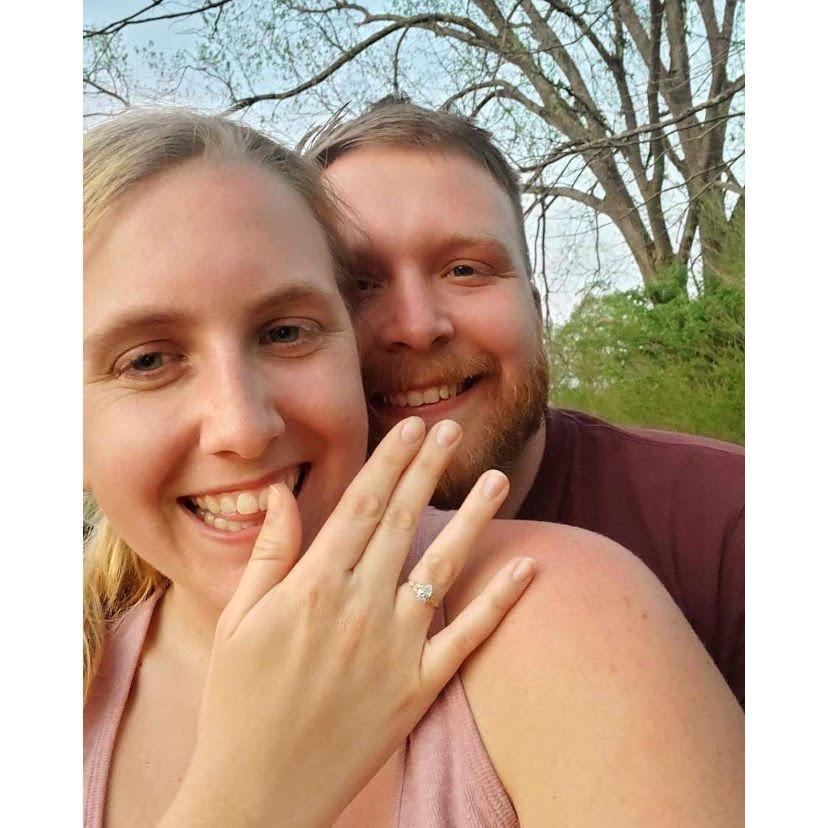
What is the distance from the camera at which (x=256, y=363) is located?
0.88m

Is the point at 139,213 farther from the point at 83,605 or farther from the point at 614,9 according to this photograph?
the point at 614,9

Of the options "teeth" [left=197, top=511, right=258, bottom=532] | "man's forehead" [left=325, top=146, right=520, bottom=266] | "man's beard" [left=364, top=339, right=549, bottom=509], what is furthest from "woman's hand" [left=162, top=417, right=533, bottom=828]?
"man's forehead" [left=325, top=146, right=520, bottom=266]

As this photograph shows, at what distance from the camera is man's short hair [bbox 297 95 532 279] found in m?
1.04

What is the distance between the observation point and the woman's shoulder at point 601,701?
0.71 meters

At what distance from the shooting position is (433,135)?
1050 millimetres

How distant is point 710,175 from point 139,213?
641 mm

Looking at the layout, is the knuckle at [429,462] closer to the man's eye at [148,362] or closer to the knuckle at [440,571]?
the knuckle at [440,571]

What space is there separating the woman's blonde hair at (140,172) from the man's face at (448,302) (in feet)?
0.18

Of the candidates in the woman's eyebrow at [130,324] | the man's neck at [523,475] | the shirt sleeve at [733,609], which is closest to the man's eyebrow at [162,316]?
the woman's eyebrow at [130,324]

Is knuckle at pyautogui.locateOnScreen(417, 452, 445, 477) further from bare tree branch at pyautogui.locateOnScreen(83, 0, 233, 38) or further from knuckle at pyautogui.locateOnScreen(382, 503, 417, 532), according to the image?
bare tree branch at pyautogui.locateOnScreen(83, 0, 233, 38)

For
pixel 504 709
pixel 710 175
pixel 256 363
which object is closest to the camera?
pixel 504 709

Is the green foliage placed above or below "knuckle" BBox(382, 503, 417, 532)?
above

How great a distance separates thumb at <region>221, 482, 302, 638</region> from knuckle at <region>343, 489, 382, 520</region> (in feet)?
0.22
